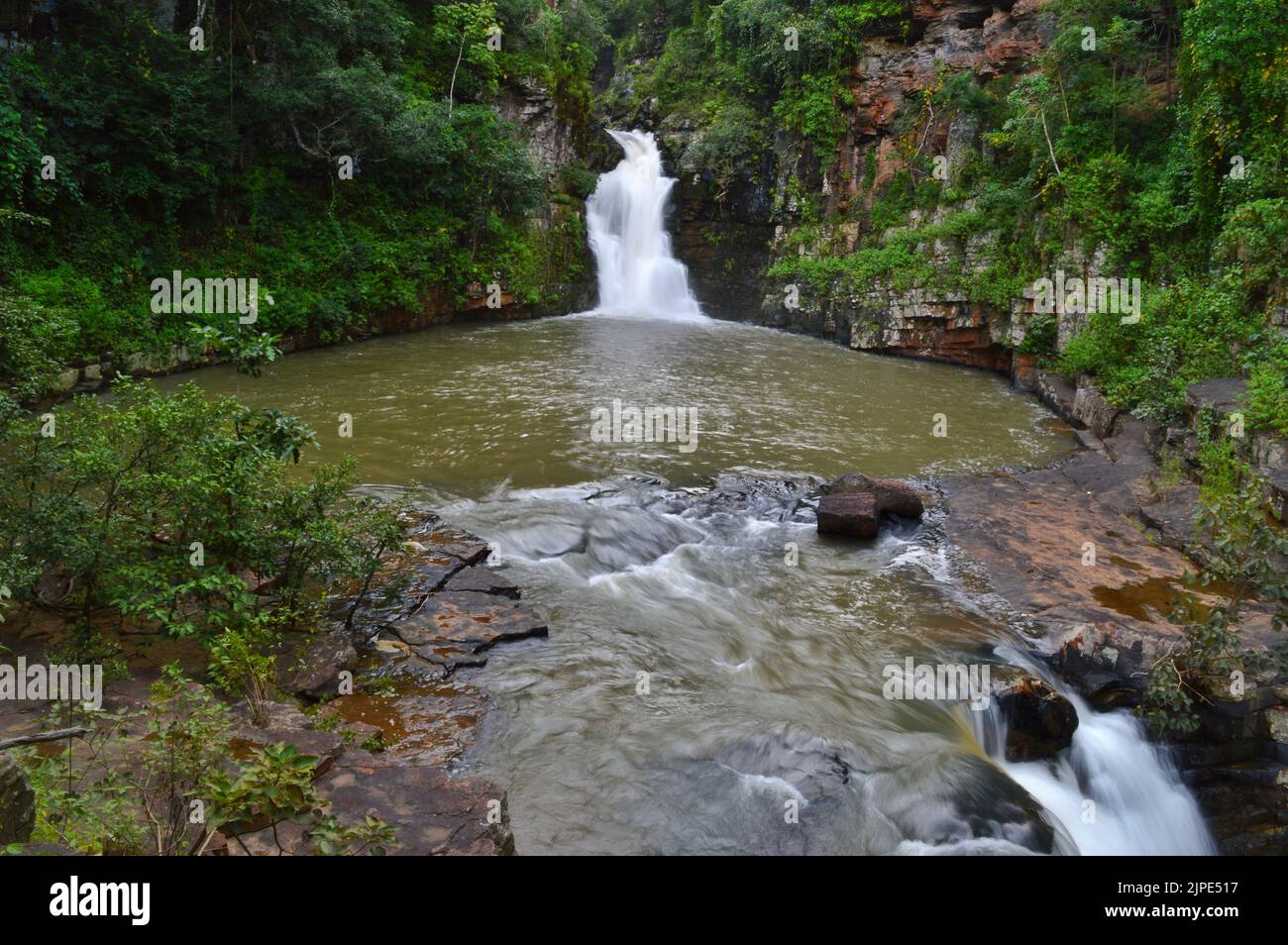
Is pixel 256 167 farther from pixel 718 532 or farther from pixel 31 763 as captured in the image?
pixel 31 763

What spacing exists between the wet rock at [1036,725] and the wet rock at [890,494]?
12.8ft

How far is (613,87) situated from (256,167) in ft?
79.0

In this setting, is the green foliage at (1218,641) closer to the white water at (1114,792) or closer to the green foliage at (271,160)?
the white water at (1114,792)

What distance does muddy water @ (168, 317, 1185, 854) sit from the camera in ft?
15.8

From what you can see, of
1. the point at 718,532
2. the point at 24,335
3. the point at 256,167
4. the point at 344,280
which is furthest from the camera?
the point at 344,280

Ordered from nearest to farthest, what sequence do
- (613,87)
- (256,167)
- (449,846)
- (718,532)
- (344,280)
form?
(449,846) → (718,532) → (256,167) → (344,280) → (613,87)

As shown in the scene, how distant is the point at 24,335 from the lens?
731cm

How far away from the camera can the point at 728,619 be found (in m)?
7.33

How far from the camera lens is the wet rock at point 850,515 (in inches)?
359

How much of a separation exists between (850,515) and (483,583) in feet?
14.6

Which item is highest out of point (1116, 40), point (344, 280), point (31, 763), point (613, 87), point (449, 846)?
point (613, 87)

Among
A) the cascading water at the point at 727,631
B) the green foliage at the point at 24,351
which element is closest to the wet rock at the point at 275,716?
the cascading water at the point at 727,631

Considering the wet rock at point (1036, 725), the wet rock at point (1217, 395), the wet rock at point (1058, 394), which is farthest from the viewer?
the wet rock at point (1058, 394)
